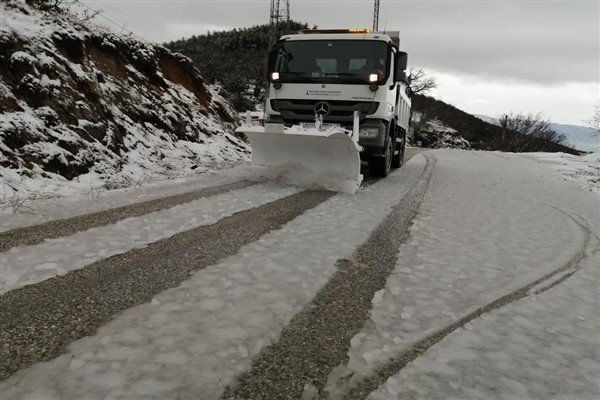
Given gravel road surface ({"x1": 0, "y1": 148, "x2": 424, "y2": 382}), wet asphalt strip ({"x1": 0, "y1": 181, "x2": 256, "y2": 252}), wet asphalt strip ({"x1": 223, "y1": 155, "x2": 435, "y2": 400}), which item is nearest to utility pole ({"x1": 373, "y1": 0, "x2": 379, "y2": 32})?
wet asphalt strip ({"x1": 0, "y1": 181, "x2": 256, "y2": 252})

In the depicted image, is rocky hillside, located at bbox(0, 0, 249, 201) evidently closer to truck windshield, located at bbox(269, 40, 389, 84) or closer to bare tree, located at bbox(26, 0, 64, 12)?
bare tree, located at bbox(26, 0, 64, 12)

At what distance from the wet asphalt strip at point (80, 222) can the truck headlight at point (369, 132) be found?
3.26m

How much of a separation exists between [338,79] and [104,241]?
5.53m

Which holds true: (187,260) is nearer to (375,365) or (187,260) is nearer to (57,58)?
(375,365)

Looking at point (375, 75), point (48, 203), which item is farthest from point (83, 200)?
point (375, 75)

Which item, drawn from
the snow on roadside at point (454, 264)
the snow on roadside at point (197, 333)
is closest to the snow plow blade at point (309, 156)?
the snow on roadside at point (454, 264)

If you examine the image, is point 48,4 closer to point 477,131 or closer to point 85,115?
point 85,115

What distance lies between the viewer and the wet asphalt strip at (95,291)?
237cm

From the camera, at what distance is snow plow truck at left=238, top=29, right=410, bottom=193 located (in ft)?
25.3

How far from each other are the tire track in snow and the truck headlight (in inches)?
156

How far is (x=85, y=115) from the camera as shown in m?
8.12

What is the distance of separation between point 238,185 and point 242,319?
16.9ft

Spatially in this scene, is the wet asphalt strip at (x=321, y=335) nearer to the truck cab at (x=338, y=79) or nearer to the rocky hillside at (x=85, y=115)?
the truck cab at (x=338, y=79)

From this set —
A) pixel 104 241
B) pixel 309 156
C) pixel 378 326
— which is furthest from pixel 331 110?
pixel 378 326
